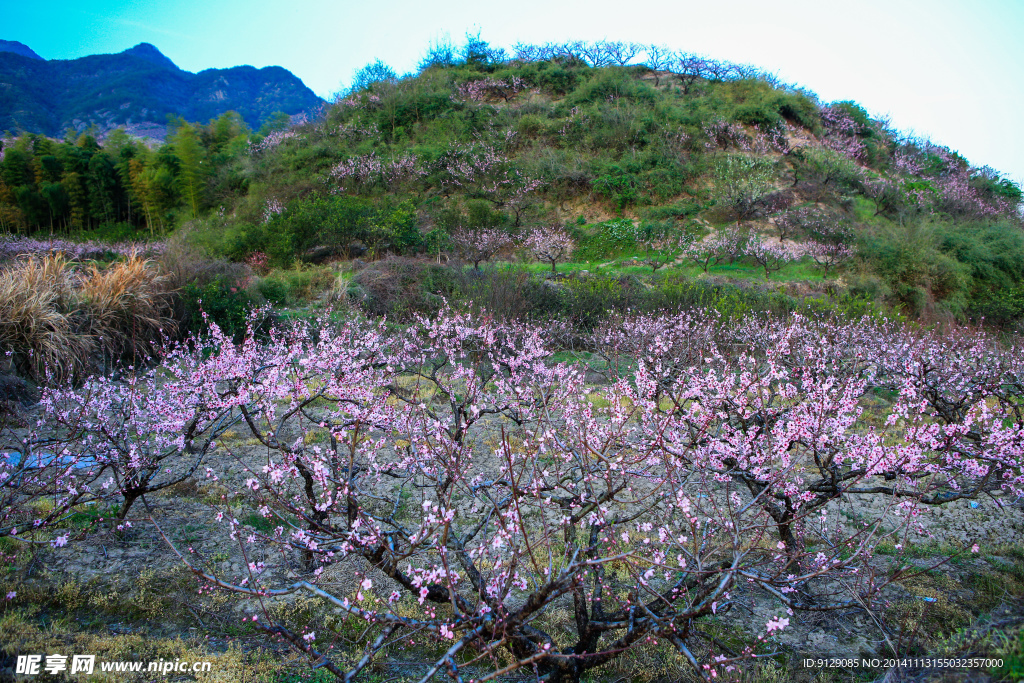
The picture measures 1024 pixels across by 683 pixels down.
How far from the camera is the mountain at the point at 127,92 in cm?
5747

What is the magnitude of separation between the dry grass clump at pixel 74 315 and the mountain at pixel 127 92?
52164 mm

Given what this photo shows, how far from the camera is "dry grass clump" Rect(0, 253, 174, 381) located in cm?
638

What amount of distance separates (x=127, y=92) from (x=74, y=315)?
278ft

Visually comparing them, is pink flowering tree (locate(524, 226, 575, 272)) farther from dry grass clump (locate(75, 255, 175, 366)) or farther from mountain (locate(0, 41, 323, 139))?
mountain (locate(0, 41, 323, 139))

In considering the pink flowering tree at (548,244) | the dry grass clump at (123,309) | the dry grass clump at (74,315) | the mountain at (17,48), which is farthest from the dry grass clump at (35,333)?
the mountain at (17,48)

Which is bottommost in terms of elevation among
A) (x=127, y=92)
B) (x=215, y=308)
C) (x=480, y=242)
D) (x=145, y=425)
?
(x=145, y=425)

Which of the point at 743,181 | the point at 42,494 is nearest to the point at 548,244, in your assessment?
the point at 743,181

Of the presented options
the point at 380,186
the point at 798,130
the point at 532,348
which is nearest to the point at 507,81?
the point at 380,186

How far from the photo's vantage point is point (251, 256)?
54.9 ft

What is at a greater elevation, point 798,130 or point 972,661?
point 798,130

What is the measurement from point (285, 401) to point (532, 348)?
3536 mm

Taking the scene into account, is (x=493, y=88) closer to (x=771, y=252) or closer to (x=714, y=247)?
(x=714, y=247)

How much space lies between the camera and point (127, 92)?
68750 mm

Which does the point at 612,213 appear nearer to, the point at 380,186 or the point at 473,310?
the point at 380,186
